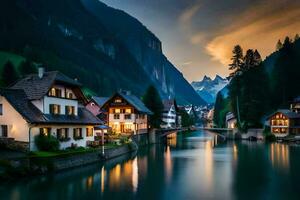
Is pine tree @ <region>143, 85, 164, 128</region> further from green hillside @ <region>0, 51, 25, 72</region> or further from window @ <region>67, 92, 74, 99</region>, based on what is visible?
green hillside @ <region>0, 51, 25, 72</region>

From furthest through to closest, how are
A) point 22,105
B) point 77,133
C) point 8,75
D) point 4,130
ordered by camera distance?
point 8,75 < point 77,133 < point 22,105 < point 4,130

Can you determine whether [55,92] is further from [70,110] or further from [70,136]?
[70,136]

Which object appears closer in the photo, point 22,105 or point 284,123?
point 22,105

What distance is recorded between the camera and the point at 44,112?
46.9 m

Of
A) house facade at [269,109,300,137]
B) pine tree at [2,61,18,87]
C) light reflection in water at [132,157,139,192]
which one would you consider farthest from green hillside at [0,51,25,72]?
light reflection in water at [132,157,139,192]

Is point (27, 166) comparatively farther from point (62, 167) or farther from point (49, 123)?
point (49, 123)

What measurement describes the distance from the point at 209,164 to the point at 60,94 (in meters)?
23.2

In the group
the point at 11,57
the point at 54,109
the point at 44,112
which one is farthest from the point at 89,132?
the point at 11,57

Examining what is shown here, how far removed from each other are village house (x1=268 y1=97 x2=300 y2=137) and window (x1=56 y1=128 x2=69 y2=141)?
2861 inches

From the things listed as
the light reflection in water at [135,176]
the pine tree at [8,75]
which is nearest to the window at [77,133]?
the light reflection in water at [135,176]

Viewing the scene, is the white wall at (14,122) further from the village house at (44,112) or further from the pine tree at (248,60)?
the pine tree at (248,60)

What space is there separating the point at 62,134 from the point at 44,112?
4.41m

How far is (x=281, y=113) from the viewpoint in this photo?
345 ft

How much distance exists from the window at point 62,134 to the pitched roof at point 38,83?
Answer: 5616mm
